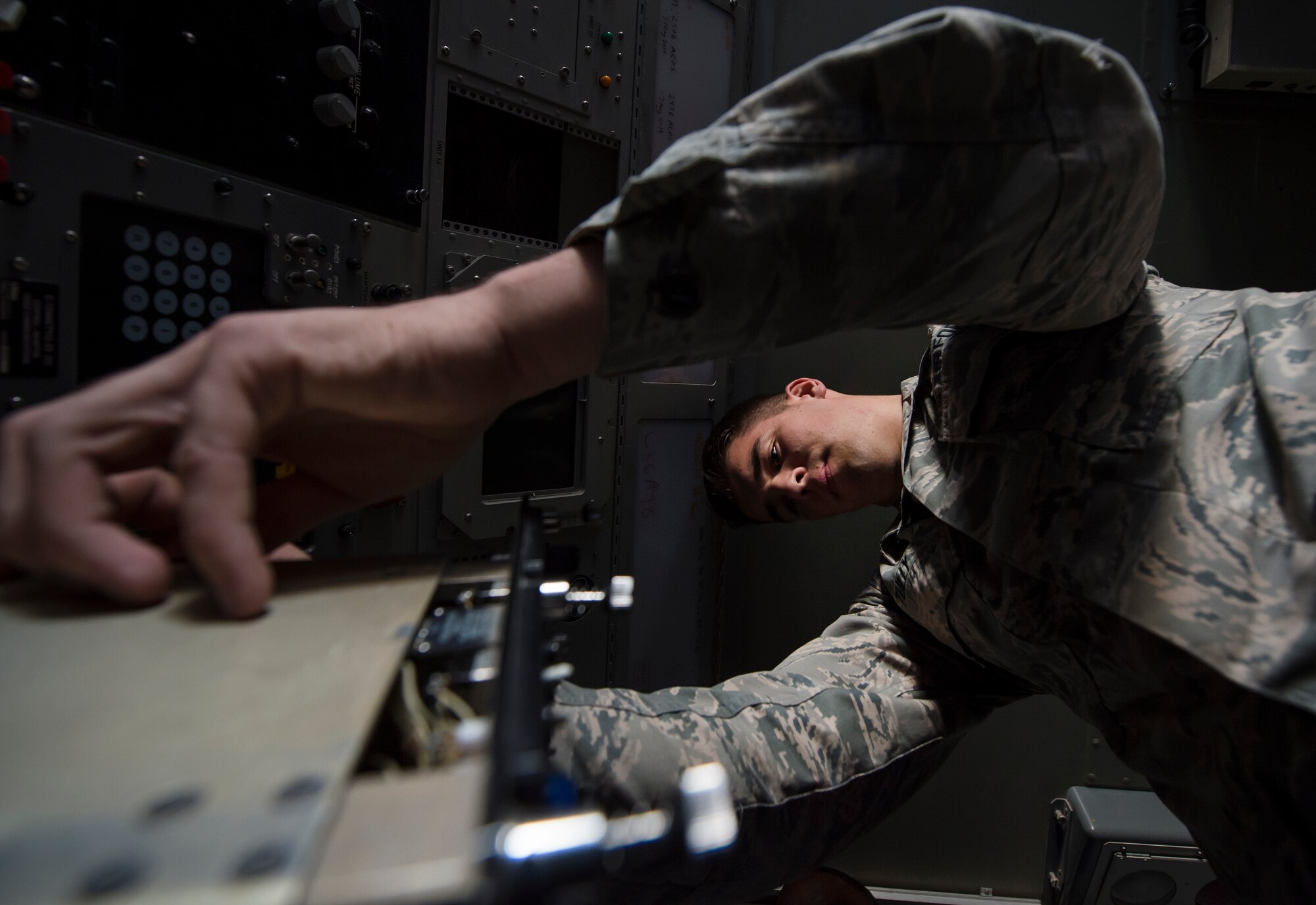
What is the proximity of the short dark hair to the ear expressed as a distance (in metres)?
0.03

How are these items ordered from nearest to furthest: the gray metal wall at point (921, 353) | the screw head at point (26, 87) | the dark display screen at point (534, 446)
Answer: the screw head at point (26, 87) < the dark display screen at point (534, 446) < the gray metal wall at point (921, 353)

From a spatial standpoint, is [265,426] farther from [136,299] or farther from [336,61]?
[336,61]

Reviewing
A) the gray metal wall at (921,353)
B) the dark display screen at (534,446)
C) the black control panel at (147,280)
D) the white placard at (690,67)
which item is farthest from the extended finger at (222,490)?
the gray metal wall at (921,353)

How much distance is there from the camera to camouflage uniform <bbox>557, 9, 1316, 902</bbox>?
2.14 feet

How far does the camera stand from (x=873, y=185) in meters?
0.65

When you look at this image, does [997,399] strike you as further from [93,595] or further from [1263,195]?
[1263,195]

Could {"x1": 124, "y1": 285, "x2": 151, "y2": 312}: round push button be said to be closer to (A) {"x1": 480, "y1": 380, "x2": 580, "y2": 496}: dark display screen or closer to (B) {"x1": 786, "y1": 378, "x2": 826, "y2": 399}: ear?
(A) {"x1": 480, "y1": 380, "x2": 580, "y2": 496}: dark display screen

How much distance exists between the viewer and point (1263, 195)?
2.14 m

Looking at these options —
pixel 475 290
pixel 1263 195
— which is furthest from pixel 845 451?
pixel 1263 195

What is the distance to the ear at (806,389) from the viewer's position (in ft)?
6.40

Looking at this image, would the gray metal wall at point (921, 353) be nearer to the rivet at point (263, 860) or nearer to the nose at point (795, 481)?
the nose at point (795, 481)

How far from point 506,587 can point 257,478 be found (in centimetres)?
80

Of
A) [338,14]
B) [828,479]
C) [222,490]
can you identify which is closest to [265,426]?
[222,490]

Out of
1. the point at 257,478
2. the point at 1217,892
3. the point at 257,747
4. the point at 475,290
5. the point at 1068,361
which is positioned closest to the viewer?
the point at 257,747
